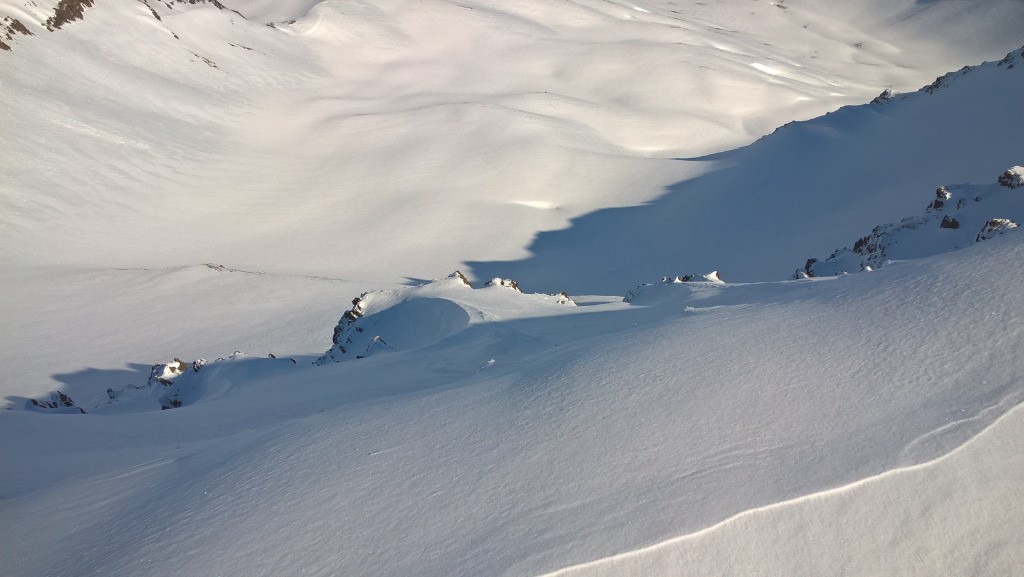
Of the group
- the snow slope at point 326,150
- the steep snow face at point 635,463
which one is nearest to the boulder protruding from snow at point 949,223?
the steep snow face at point 635,463

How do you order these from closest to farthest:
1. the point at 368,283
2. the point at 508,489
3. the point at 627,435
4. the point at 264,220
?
1. the point at 508,489
2. the point at 627,435
3. the point at 368,283
4. the point at 264,220

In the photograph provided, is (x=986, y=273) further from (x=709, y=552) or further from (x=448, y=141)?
(x=448, y=141)

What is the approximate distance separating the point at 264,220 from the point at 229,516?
12.8 meters

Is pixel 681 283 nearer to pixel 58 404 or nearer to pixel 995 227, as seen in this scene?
pixel 995 227

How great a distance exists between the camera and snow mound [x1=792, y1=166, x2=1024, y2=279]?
633cm

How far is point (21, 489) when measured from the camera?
4.09 metres

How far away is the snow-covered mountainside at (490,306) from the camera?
2.46 metres

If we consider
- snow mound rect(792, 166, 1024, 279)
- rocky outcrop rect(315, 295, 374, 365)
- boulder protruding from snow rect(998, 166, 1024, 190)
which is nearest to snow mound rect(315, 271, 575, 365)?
rocky outcrop rect(315, 295, 374, 365)

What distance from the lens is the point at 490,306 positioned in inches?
277

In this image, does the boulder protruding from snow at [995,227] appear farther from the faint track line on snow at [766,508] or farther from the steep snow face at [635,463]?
the faint track line on snow at [766,508]

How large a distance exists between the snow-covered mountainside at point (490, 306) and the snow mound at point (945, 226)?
4 centimetres

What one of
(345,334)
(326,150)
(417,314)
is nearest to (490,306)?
(417,314)

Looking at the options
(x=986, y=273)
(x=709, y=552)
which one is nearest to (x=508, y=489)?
(x=709, y=552)

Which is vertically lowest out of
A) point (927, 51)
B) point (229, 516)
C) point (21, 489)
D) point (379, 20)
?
point (21, 489)
